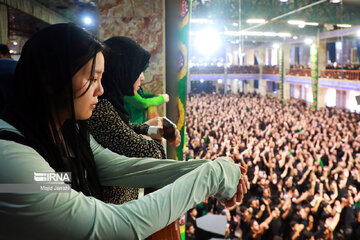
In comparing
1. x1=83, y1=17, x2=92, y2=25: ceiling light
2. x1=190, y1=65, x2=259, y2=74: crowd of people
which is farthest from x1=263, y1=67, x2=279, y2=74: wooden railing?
x1=83, y1=17, x2=92, y2=25: ceiling light

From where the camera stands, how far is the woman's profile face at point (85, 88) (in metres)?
0.82

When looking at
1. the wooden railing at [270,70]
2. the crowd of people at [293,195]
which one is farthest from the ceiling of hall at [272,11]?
the wooden railing at [270,70]

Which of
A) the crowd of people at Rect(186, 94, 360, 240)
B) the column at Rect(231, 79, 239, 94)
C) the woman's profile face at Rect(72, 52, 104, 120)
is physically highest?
the column at Rect(231, 79, 239, 94)

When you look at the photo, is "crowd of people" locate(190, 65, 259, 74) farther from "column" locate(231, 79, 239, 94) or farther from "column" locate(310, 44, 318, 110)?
"column" locate(310, 44, 318, 110)

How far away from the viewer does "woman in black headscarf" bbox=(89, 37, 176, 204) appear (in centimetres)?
131

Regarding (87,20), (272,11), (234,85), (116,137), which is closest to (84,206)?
(116,137)

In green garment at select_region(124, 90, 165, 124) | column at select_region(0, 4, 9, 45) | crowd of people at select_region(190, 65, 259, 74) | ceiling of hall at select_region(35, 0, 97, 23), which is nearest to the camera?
green garment at select_region(124, 90, 165, 124)

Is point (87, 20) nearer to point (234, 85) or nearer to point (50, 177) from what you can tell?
point (50, 177)

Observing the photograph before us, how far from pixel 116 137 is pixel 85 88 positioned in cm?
51

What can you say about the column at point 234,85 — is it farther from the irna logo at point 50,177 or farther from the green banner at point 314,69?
the irna logo at point 50,177

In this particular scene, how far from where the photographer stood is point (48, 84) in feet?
2.55

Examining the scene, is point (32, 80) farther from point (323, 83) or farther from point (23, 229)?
point (323, 83)

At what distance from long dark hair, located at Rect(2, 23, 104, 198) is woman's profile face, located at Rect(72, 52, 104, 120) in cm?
1

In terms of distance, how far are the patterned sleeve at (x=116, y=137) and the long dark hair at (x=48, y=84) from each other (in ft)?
1.52
